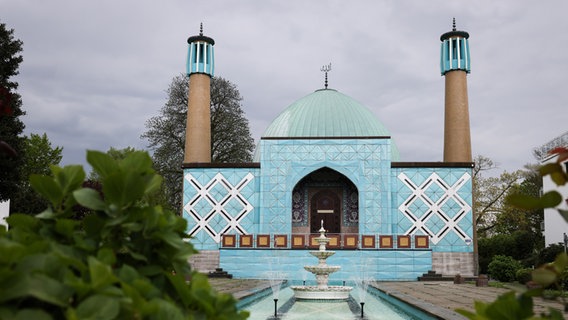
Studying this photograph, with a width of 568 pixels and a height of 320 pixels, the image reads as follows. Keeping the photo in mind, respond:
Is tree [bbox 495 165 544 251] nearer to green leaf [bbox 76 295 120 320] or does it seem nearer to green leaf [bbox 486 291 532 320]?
green leaf [bbox 486 291 532 320]

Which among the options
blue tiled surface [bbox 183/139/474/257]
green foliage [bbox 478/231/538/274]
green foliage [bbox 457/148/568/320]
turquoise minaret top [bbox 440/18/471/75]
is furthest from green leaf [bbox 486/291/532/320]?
turquoise minaret top [bbox 440/18/471/75]

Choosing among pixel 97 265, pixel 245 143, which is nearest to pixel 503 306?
pixel 97 265

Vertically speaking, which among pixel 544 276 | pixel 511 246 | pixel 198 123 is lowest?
pixel 511 246

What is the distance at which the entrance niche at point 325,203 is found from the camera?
23141 millimetres

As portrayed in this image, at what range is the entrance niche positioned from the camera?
23.1 metres

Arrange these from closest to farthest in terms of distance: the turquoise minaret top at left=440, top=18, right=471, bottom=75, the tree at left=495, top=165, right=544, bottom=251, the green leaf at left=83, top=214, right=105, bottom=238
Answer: the green leaf at left=83, top=214, right=105, bottom=238 < the turquoise minaret top at left=440, top=18, right=471, bottom=75 < the tree at left=495, top=165, right=544, bottom=251

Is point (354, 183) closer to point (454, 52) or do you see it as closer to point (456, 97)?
point (456, 97)

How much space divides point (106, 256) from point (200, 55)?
2427 centimetres

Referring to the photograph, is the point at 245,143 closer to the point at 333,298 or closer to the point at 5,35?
the point at 5,35

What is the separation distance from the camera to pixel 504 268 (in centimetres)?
1703

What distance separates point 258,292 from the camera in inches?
468

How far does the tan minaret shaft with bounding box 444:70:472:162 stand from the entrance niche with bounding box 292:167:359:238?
443 centimetres

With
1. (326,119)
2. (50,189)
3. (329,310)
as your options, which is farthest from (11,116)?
(326,119)

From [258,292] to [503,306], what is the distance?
1118cm
